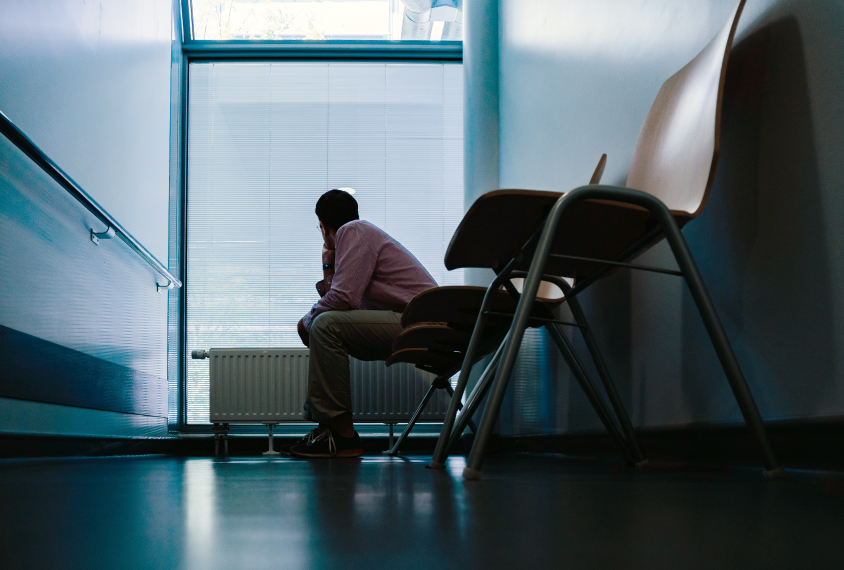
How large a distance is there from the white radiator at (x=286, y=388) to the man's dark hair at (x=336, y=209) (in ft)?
3.99

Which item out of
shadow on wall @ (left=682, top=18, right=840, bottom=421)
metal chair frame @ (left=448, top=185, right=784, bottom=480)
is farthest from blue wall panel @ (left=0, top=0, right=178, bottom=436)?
shadow on wall @ (left=682, top=18, right=840, bottom=421)

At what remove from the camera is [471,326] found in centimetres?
172

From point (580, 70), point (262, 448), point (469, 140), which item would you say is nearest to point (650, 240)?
point (580, 70)

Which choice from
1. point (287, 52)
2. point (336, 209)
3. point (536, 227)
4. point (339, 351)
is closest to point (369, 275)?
point (339, 351)

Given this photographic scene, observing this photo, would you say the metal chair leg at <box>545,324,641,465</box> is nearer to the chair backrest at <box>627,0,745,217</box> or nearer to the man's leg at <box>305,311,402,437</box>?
the chair backrest at <box>627,0,745,217</box>

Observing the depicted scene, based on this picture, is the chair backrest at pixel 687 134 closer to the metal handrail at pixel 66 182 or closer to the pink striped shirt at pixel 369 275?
the pink striped shirt at pixel 369 275

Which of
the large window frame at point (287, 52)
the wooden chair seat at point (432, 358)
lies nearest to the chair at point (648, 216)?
the wooden chair seat at point (432, 358)

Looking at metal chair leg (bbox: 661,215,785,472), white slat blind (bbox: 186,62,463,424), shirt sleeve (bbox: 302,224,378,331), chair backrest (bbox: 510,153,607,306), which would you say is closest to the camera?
metal chair leg (bbox: 661,215,785,472)

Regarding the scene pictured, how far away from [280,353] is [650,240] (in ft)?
9.73

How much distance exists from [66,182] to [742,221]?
1.98 meters

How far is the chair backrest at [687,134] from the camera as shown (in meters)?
1.03

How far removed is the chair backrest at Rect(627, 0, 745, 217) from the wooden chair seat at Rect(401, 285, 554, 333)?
38 centimetres

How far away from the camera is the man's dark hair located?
9.10 feet

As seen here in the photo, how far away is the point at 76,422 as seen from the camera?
2.40 meters
